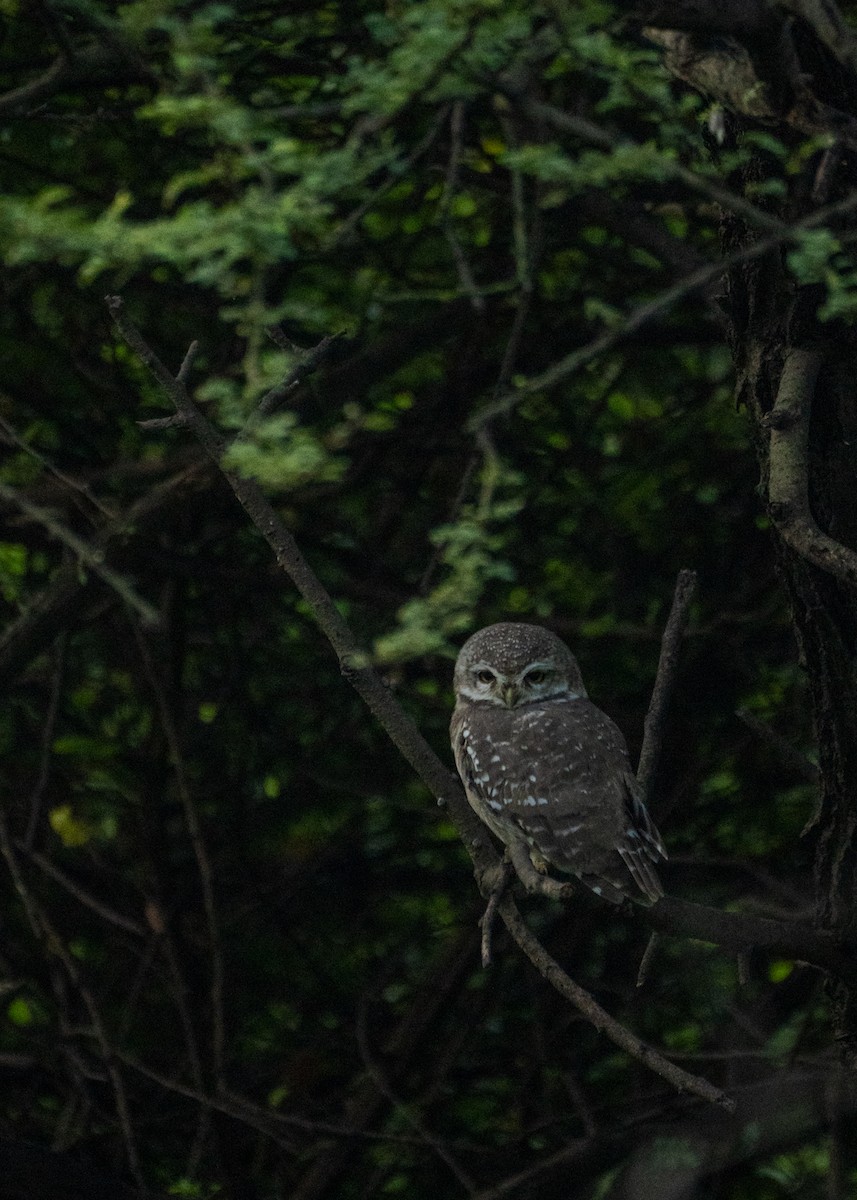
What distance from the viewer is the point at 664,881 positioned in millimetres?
4992

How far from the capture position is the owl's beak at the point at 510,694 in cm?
409

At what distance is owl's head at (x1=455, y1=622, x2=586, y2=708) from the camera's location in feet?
13.5

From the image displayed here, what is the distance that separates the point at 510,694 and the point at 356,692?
833 mm

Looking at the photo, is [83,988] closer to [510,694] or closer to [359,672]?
[510,694]

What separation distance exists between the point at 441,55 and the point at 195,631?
2827mm

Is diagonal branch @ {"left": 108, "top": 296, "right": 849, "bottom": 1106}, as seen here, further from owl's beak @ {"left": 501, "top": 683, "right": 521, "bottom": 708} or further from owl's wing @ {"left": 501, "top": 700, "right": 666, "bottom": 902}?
owl's beak @ {"left": 501, "top": 683, "right": 521, "bottom": 708}

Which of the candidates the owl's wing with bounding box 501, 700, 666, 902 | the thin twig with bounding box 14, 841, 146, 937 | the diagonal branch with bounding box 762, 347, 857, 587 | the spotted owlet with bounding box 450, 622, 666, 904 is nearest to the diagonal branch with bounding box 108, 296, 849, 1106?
the spotted owlet with bounding box 450, 622, 666, 904

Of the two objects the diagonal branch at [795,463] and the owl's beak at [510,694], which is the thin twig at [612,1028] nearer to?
the diagonal branch at [795,463]

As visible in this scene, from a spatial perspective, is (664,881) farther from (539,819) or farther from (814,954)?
(814,954)

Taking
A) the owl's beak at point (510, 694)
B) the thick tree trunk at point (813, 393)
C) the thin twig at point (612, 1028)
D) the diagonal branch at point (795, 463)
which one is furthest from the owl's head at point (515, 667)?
the thin twig at point (612, 1028)

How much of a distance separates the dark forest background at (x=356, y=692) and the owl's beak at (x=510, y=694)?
34 centimetres

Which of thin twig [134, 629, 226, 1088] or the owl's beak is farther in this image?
thin twig [134, 629, 226, 1088]

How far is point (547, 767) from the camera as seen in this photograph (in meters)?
3.58

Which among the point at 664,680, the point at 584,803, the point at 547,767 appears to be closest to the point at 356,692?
the point at 547,767
